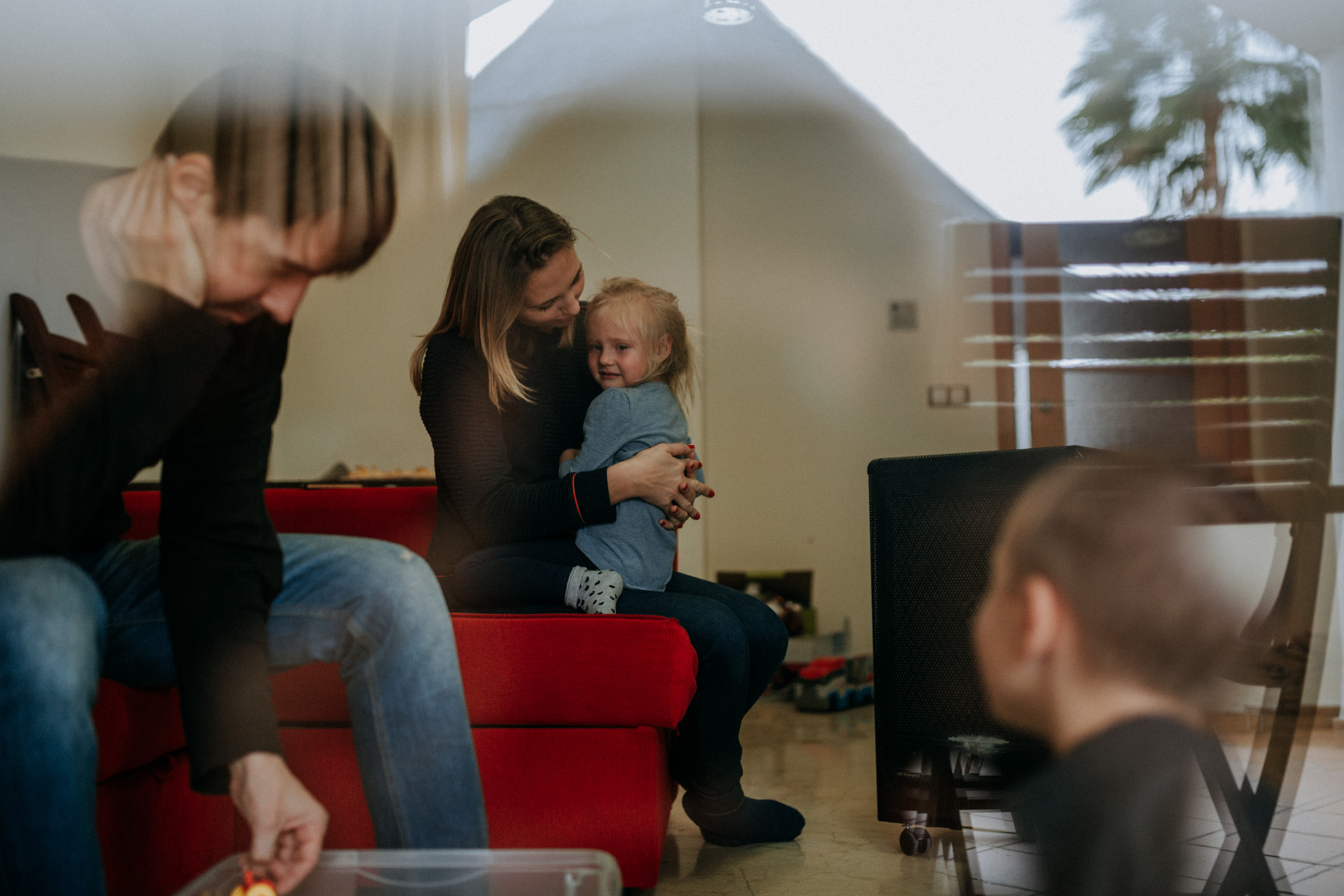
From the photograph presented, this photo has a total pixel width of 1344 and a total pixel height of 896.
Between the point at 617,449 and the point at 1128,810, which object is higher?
the point at 617,449

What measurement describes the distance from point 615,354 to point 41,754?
0.80 metres

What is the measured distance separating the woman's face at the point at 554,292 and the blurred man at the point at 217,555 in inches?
17.2

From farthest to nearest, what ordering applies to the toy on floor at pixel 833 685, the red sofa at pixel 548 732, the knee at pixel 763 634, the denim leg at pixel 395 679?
the toy on floor at pixel 833 685 < the knee at pixel 763 634 < the red sofa at pixel 548 732 < the denim leg at pixel 395 679

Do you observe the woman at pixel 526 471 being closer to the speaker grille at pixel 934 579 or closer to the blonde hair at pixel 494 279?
the blonde hair at pixel 494 279

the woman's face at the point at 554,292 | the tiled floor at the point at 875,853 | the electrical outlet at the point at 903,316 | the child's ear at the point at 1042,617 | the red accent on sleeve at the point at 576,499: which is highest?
the electrical outlet at the point at 903,316

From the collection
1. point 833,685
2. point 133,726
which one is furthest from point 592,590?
point 833,685

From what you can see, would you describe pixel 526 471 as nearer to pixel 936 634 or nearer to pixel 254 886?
pixel 936 634

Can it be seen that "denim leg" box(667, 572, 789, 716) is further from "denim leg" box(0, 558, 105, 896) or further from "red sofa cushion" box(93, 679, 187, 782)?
"denim leg" box(0, 558, 105, 896)

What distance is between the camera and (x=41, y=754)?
62 centimetres

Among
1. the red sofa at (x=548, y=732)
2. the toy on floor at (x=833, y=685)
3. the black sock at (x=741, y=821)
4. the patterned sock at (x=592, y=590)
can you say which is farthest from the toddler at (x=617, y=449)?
the toy on floor at (x=833, y=685)

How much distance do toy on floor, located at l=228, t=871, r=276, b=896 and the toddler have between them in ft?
1.79

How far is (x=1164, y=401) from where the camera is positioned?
9.09 feet

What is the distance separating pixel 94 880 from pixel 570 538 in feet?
2.08

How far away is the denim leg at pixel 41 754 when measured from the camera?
0.62 m
